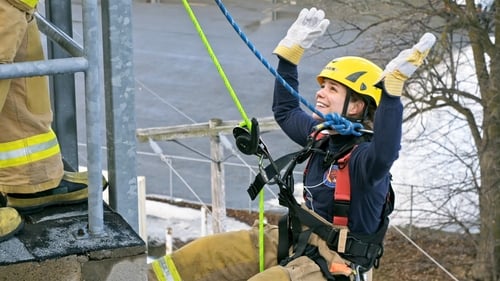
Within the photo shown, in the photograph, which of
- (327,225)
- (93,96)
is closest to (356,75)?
(327,225)

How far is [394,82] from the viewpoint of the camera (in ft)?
11.3

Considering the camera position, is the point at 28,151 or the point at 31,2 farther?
the point at 28,151

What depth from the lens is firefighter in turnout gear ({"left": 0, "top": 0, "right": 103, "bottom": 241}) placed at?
3379 millimetres

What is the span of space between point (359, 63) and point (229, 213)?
13.7 metres

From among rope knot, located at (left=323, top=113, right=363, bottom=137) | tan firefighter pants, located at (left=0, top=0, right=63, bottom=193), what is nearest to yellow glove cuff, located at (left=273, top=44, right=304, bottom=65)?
rope knot, located at (left=323, top=113, right=363, bottom=137)

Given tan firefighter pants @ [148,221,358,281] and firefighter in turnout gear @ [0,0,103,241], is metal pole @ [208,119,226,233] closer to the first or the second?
tan firefighter pants @ [148,221,358,281]

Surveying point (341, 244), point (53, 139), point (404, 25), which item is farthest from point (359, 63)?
point (404, 25)

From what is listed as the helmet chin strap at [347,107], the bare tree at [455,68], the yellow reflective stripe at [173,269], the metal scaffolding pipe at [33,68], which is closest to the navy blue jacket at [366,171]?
the helmet chin strap at [347,107]

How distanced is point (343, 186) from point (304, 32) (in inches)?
30.5

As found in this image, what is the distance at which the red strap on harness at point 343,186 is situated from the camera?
368 cm

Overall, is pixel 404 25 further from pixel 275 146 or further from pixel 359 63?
pixel 359 63

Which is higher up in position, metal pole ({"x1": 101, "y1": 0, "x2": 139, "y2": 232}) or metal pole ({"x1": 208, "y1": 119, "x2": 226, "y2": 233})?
metal pole ({"x1": 101, "y1": 0, "x2": 139, "y2": 232})

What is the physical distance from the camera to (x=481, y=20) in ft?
45.2

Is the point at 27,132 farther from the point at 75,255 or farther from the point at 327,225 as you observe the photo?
the point at 327,225
